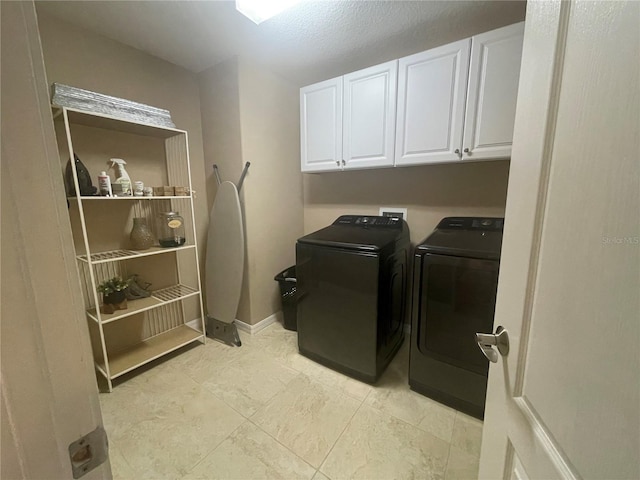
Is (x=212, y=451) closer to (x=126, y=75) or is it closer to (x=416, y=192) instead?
(x=416, y=192)

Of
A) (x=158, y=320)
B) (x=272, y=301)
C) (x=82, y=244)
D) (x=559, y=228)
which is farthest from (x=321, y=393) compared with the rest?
(x=82, y=244)

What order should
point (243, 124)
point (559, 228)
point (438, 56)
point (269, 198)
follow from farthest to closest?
point (269, 198) < point (243, 124) < point (438, 56) < point (559, 228)

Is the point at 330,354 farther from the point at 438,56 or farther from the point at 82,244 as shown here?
the point at 438,56

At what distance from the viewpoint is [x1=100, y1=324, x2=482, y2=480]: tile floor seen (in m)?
1.25

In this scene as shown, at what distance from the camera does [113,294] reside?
70.1 inches

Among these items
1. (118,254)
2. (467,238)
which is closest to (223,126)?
(118,254)

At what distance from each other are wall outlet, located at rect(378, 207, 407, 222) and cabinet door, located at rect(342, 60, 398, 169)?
49 cm

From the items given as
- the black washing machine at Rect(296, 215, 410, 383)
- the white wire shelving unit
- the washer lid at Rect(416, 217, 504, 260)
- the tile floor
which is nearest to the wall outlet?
the black washing machine at Rect(296, 215, 410, 383)

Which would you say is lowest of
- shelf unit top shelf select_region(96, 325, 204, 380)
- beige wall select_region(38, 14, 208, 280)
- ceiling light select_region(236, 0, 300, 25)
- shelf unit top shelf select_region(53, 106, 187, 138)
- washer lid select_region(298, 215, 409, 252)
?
shelf unit top shelf select_region(96, 325, 204, 380)

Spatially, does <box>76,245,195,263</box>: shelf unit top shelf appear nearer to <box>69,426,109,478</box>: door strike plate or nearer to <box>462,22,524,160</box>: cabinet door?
<box>69,426,109,478</box>: door strike plate

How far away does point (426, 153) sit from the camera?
5.84 ft

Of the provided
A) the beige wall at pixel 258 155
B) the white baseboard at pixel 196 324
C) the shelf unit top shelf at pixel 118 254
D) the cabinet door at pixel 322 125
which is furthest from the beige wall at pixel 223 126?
the shelf unit top shelf at pixel 118 254

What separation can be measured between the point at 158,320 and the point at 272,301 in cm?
A: 100

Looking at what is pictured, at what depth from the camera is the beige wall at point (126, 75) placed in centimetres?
162
